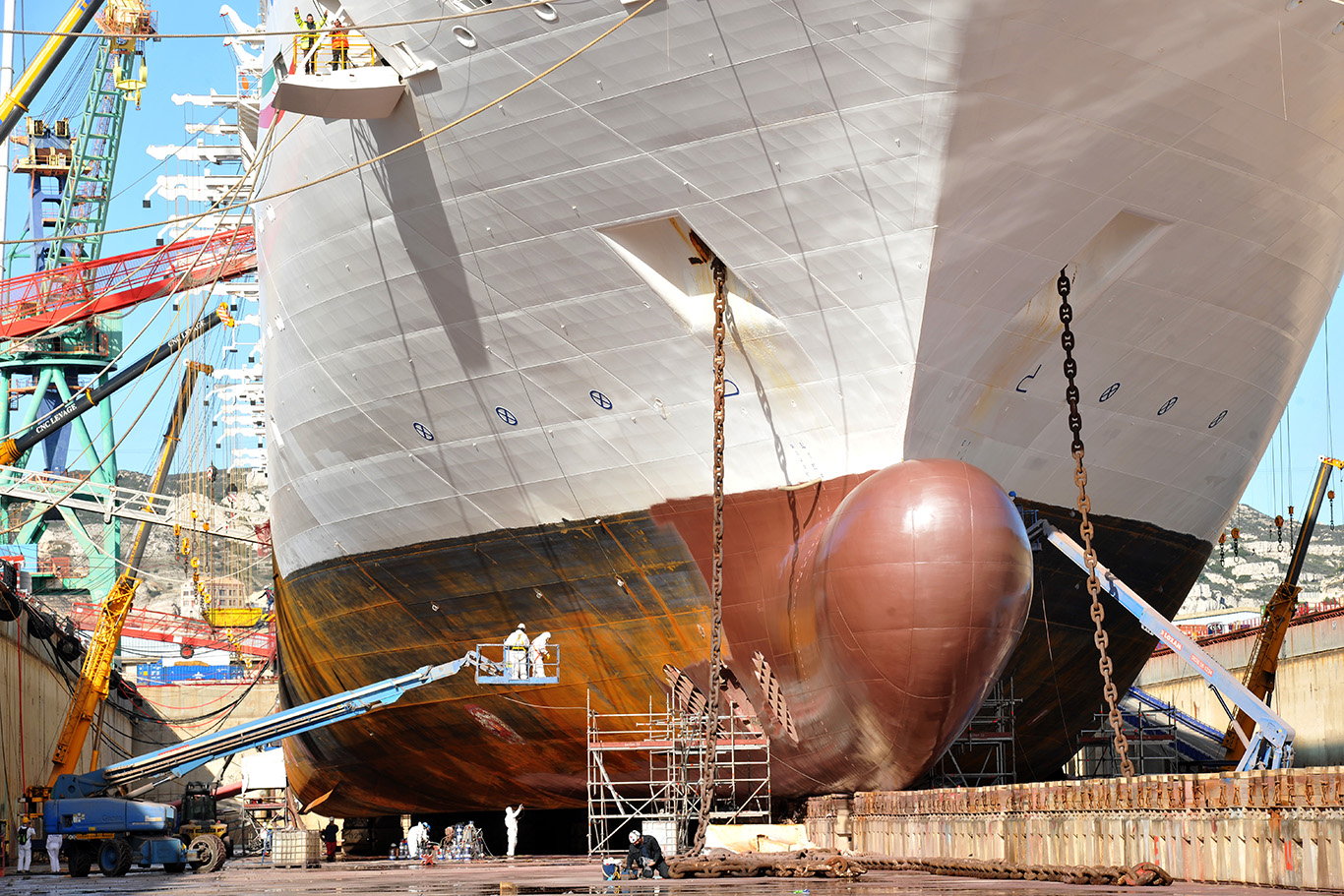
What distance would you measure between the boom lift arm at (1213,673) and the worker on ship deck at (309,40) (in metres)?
8.30

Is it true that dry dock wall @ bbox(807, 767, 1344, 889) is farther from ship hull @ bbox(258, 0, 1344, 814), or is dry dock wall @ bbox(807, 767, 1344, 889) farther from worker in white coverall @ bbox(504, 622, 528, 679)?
worker in white coverall @ bbox(504, 622, 528, 679)

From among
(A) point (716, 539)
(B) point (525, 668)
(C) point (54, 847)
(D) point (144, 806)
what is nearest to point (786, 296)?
(A) point (716, 539)

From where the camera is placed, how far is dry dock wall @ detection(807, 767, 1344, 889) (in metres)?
8.62

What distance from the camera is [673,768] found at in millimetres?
14328

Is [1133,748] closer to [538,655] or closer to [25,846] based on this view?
[538,655]

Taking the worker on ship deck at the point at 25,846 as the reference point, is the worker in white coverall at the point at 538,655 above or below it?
above

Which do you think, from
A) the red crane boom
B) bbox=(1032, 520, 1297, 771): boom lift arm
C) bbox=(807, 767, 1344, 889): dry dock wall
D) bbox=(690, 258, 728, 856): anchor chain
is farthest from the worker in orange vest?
the red crane boom

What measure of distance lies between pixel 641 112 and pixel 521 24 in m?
1.28

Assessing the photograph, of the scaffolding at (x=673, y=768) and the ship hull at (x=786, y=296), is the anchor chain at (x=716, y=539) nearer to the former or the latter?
the ship hull at (x=786, y=296)

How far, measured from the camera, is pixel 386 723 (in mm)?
18328

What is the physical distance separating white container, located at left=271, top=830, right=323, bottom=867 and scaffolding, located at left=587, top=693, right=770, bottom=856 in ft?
20.6

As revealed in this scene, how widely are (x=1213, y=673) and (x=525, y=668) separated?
6922 mm

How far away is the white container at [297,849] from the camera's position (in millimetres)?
20625

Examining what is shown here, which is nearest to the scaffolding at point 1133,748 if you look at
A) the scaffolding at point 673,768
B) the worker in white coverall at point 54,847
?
the scaffolding at point 673,768
